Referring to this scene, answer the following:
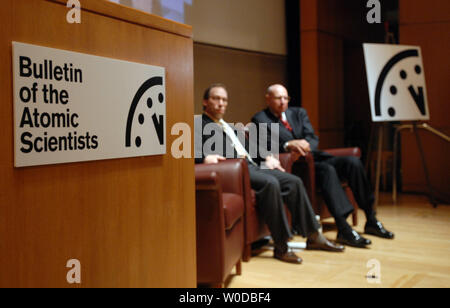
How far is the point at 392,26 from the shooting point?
870 cm

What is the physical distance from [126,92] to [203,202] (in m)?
1.35

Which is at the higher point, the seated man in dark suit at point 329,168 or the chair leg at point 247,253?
the seated man in dark suit at point 329,168

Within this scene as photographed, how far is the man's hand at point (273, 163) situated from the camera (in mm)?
3715

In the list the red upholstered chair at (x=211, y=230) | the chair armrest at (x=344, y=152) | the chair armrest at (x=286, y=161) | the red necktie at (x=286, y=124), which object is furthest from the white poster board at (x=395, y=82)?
the red upholstered chair at (x=211, y=230)

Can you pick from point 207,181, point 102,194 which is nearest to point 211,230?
point 207,181

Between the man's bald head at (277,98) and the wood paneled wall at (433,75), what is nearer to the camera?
the man's bald head at (277,98)

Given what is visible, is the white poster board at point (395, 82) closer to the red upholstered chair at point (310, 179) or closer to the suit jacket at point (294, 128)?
the suit jacket at point (294, 128)

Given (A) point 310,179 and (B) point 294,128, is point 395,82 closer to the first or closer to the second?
(B) point 294,128

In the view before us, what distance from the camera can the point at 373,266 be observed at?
3.11m

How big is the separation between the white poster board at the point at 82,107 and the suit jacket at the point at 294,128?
2.77 meters

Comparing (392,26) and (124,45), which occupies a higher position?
(392,26)

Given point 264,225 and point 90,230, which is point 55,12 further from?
point 264,225

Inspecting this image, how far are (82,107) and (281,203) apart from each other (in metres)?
2.33

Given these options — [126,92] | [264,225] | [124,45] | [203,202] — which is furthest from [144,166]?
[264,225]
